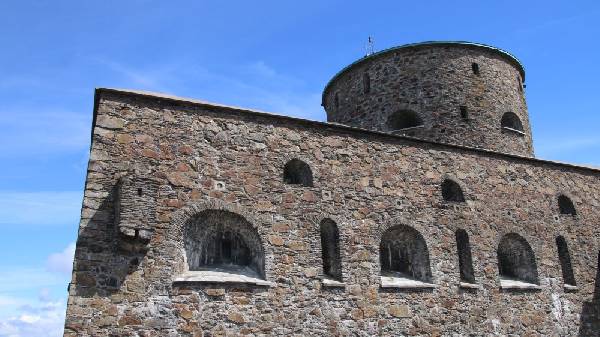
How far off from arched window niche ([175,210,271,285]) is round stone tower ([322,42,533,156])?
7836 mm

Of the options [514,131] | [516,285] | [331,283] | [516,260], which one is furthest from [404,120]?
[331,283]

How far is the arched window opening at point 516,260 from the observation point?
13445mm

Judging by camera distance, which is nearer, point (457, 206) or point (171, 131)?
point (171, 131)

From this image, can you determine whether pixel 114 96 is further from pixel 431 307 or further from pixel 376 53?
pixel 376 53

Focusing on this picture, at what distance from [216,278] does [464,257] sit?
6254 millimetres

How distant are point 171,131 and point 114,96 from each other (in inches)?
49.3

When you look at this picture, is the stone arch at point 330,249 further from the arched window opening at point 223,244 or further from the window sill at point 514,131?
the window sill at point 514,131

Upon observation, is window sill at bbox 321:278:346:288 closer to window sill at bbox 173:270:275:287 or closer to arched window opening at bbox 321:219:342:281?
arched window opening at bbox 321:219:342:281

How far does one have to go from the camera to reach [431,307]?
11.5 meters

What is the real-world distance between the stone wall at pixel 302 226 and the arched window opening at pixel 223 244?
0.20 metres

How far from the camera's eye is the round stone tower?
1661 cm

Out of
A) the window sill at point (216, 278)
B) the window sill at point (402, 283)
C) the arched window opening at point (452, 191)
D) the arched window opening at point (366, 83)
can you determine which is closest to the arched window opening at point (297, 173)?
the window sill at point (216, 278)

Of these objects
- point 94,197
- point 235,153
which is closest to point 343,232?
point 235,153

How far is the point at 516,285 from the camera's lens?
1284cm
